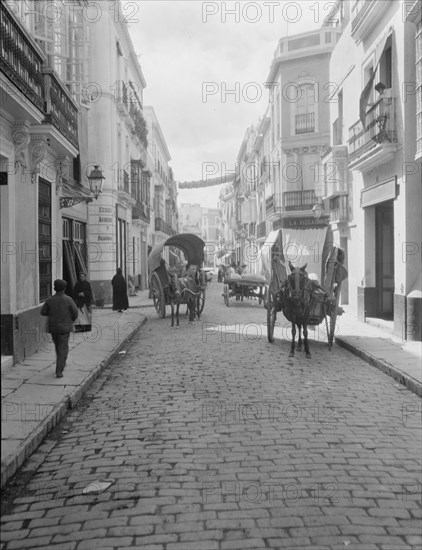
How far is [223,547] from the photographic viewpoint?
10.8 ft

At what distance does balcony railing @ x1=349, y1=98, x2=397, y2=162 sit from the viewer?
11.7 meters

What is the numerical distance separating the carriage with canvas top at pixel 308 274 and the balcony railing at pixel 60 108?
5.03 metres

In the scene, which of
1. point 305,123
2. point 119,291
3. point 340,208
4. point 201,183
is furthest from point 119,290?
point 201,183

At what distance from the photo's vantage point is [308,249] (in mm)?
12320

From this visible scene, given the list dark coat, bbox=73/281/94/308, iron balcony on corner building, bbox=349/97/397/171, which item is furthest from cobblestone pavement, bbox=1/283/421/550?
iron balcony on corner building, bbox=349/97/397/171

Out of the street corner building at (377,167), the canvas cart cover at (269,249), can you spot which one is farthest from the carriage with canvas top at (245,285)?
the canvas cart cover at (269,249)

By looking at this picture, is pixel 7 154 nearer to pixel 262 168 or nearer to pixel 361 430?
pixel 361 430

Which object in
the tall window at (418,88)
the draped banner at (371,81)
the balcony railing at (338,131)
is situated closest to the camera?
the tall window at (418,88)

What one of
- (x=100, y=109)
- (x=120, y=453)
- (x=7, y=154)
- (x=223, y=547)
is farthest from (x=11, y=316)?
(x=100, y=109)

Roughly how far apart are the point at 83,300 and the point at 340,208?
27.6ft

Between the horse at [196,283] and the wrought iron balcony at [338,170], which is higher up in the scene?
the wrought iron balcony at [338,170]

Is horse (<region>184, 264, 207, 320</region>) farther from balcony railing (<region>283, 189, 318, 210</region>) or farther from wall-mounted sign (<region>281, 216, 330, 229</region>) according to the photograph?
balcony railing (<region>283, 189, 318, 210</region>)

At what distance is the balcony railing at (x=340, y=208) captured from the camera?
16578mm

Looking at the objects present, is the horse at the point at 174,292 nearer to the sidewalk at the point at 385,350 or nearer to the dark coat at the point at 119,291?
the dark coat at the point at 119,291
